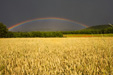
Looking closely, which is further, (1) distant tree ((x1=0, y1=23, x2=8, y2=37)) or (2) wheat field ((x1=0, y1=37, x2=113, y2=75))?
(1) distant tree ((x1=0, y1=23, x2=8, y2=37))

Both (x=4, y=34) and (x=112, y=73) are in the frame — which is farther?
(x=4, y=34)

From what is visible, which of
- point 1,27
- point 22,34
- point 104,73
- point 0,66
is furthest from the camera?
point 22,34

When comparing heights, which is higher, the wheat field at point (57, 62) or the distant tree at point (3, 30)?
the distant tree at point (3, 30)

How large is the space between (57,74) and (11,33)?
4167 cm

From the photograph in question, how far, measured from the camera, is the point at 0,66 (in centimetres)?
112

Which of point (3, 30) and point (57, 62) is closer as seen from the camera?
point (57, 62)

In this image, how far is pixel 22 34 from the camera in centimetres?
4000

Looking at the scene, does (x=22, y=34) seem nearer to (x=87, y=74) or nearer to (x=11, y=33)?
(x=11, y=33)

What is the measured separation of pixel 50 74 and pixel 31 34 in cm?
4220

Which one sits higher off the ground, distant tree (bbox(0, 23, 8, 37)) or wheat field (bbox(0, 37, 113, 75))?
distant tree (bbox(0, 23, 8, 37))

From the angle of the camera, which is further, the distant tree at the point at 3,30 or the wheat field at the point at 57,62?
the distant tree at the point at 3,30

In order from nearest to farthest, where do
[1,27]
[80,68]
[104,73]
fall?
1. [104,73]
2. [80,68]
3. [1,27]

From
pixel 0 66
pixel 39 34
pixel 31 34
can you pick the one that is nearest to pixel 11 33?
pixel 31 34

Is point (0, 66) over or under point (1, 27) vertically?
under
